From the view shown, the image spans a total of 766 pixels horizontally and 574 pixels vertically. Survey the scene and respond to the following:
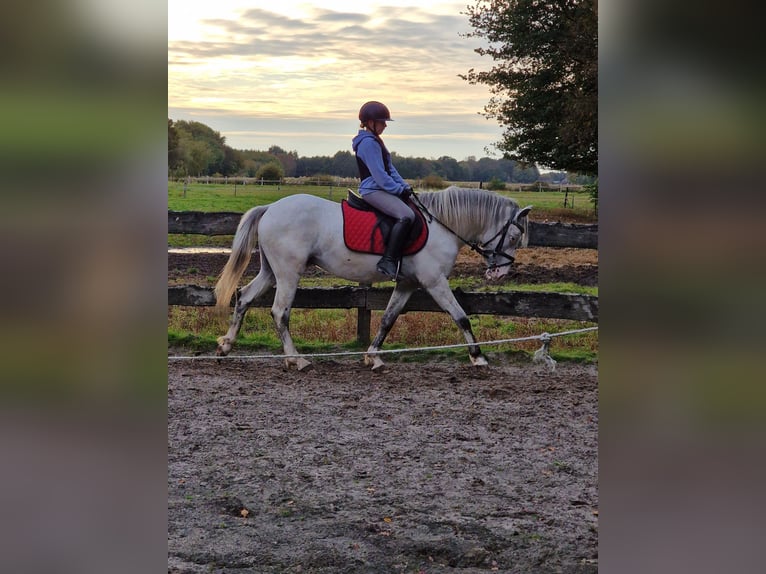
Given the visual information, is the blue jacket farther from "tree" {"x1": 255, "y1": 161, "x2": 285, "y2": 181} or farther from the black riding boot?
"tree" {"x1": 255, "y1": 161, "x2": 285, "y2": 181}

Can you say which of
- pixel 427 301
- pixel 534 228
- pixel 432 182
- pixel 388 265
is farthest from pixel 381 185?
pixel 432 182

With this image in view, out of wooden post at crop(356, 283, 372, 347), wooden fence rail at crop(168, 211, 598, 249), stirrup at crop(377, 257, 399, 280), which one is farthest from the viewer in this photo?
wooden fence rail at crop(168, 211, 598, 249)

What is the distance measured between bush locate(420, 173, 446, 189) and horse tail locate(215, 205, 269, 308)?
22.0 ft

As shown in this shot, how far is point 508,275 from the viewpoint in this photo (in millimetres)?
10008

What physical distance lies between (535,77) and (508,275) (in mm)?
6063

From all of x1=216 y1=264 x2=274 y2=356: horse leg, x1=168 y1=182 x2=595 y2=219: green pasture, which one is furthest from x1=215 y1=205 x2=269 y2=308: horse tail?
x1=168 y1=182 x2=595 y2=219: green pasture

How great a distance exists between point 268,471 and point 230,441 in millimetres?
549

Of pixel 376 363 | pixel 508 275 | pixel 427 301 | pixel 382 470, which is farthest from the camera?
pixel 508 275

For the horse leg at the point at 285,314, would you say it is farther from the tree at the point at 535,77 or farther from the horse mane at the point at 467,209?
the tree at the point at 535,77

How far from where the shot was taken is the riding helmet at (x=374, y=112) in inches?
224

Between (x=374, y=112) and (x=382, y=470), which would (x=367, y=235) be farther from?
(x=382, y=470)

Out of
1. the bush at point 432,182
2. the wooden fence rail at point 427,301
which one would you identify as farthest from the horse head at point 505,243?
the bush at point 432,182

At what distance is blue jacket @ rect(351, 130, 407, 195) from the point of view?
18.7 ft
